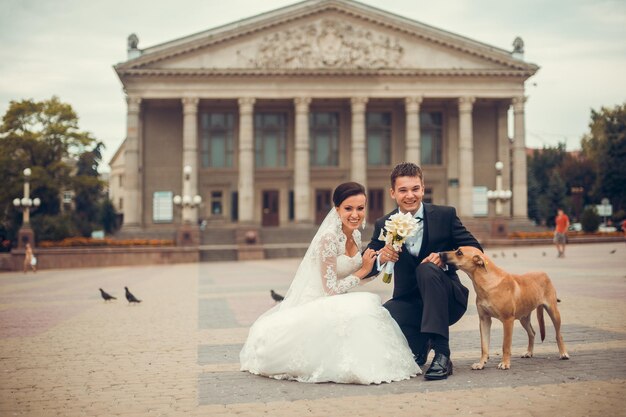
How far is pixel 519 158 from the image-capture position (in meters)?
54.1

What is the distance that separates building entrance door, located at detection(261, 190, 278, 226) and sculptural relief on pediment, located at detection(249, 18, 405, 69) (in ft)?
36.6

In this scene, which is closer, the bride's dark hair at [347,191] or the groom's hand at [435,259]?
the groom's hand at [435,259]

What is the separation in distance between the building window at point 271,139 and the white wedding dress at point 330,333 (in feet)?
164

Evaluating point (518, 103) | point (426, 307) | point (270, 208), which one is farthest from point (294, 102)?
point (426, 307)

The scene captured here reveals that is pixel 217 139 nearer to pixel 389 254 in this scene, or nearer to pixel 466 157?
pixel 466 157

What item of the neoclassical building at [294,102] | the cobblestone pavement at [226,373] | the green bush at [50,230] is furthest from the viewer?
the neoclassical building at [294,102]

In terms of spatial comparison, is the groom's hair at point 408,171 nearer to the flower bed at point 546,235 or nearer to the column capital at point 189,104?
the flower bed at point 546,235

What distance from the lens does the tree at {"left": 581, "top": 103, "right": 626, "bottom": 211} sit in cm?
6397

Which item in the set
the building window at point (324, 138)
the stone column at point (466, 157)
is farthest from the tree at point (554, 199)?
the building window at point (324, 138)

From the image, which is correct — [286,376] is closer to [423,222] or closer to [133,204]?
[423,222]

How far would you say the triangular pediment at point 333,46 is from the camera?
171ft

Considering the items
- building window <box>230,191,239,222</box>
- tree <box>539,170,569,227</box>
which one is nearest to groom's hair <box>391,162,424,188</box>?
building window <box>230,191,239,222</box>

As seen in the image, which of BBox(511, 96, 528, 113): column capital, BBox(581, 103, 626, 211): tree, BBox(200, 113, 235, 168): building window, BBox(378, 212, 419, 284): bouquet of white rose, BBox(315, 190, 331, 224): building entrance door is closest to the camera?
BBox(378, 212, 419, 284): bouquet of white rose

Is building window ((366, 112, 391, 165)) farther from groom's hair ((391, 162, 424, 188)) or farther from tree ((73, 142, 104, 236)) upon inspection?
groom's hair ((391, 162, 424, 188))
